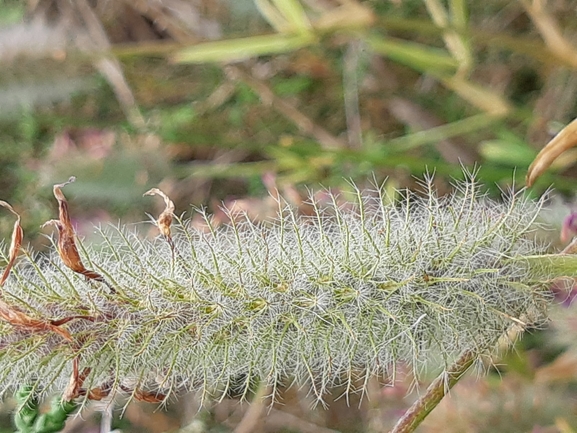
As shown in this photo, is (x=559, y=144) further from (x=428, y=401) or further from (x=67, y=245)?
(x=67, y=245)

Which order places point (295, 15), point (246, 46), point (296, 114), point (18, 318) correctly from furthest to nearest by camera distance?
point (296, 114)
point (246, 46)
point (295, 15)
point (18, 318)

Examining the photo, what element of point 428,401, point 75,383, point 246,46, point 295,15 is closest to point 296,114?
point 246,46

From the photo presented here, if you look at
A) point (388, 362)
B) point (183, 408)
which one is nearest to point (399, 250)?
point (388, 362)

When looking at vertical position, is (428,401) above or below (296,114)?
below

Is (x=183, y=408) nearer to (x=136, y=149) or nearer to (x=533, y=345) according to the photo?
(x=136, y=149)

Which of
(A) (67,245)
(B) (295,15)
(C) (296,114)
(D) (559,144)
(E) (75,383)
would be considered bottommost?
(E) (75,383)

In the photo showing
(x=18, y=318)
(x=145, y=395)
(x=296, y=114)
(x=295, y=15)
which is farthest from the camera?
(x=296, y=114)

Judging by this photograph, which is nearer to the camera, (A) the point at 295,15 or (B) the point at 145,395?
(B) the point at 145,395
